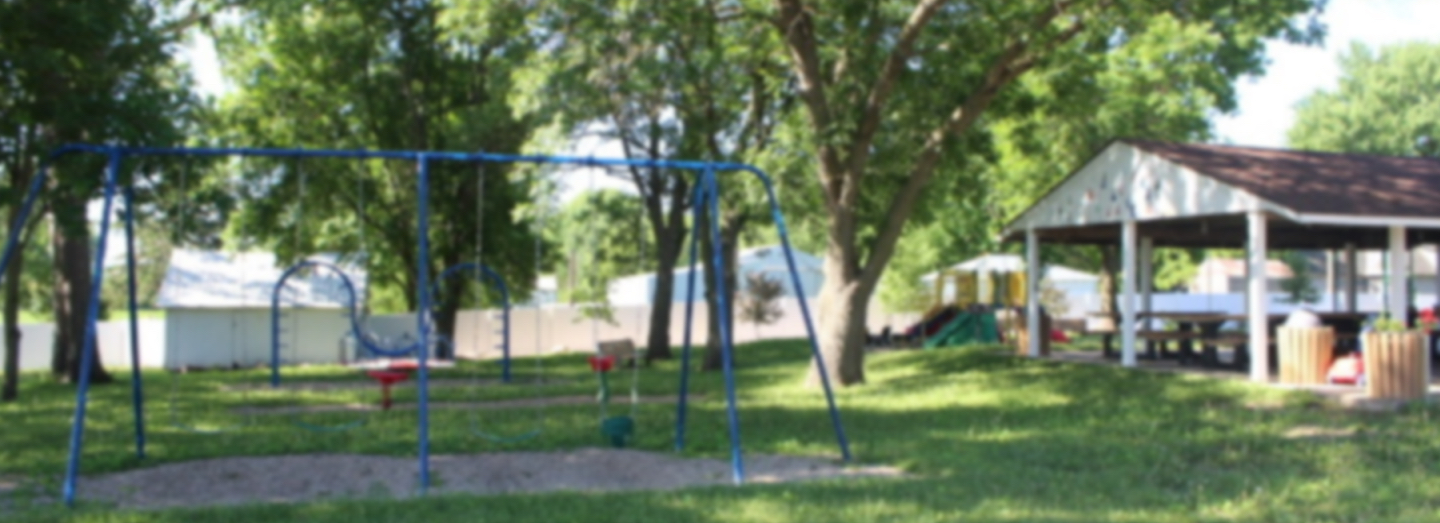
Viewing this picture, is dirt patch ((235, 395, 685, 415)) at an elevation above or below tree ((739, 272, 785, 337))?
below

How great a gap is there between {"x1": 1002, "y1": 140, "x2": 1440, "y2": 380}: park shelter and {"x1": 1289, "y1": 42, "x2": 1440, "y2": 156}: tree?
2177 centimetres

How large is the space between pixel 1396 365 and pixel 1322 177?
12.9 ft

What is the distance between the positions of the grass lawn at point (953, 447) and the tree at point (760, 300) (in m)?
17.2

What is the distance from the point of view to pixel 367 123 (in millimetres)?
29031

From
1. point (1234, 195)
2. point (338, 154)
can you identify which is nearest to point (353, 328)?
point (338, 154)

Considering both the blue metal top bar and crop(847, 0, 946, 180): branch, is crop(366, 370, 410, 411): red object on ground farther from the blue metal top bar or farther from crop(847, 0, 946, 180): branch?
crop(847, 0, 946, 180): branch

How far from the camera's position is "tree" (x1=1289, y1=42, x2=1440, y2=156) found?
41125 mm

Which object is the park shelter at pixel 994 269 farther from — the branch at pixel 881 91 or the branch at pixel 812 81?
the branch at pixel 881 91

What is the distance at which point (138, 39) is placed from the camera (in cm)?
1608

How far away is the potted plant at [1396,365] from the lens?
14055 mm

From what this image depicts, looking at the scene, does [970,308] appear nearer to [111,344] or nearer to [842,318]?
[842,318]

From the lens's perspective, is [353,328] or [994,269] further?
[994,269]

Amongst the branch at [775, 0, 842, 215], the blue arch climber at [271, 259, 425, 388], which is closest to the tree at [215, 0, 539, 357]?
the blue arch climber at [271, 259, 425, 388]

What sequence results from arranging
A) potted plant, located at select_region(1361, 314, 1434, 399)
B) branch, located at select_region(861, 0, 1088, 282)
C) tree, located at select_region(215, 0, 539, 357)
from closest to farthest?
potted plant, located at select_region(1361, 314, 1434, 399) < branch, located at select_region(861, 0, 1088, 282) < tree, located at select_region(215, 0, 539, 357)
